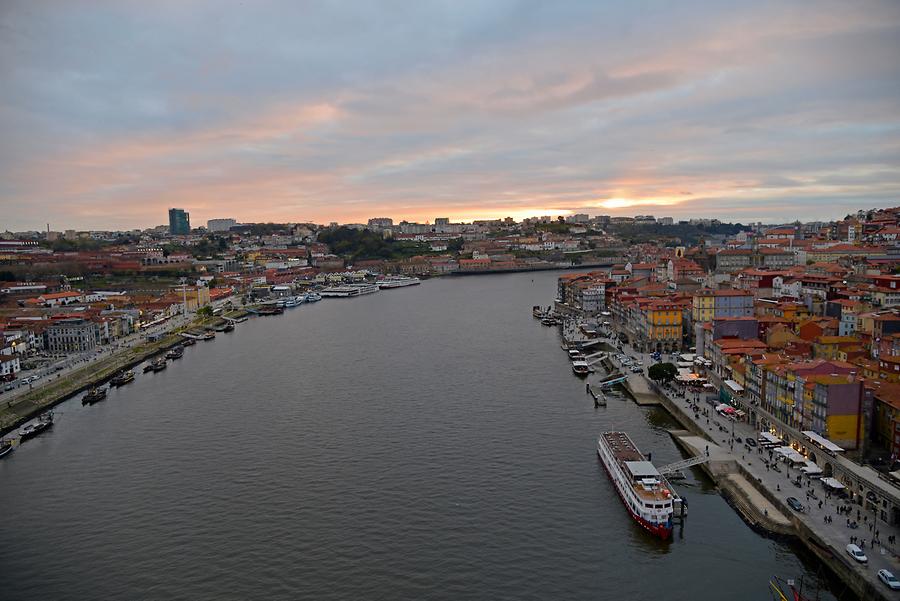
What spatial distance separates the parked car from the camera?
5560mm

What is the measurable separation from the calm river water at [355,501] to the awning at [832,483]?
108cm

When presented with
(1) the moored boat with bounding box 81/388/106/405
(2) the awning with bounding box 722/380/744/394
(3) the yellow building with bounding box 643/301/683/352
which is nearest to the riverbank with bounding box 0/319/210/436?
(1) the moored boat with bounding box 81/388/106/405

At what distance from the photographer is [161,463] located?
9555 millimetres

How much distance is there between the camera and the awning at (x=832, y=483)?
24.1 ft

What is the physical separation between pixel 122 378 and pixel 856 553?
14.2 meters

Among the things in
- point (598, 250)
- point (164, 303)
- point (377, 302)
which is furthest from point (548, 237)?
point (164, 303)

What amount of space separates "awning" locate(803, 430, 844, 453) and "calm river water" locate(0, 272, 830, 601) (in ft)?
4.62

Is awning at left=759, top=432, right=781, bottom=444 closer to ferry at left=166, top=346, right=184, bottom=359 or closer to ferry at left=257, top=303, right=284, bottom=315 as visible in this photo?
ferry at left=166, top=346, right=184, bottom=359

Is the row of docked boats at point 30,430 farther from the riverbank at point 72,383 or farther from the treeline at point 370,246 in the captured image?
the treeline at point 370,246

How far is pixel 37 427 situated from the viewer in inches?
436

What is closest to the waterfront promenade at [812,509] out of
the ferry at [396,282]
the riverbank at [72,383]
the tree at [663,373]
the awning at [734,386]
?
the awning at [734,386]

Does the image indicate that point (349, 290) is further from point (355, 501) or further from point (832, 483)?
point (832, 483)

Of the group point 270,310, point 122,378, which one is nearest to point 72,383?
point 122,378

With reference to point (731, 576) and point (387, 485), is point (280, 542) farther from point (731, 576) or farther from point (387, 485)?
point (731, 576)
